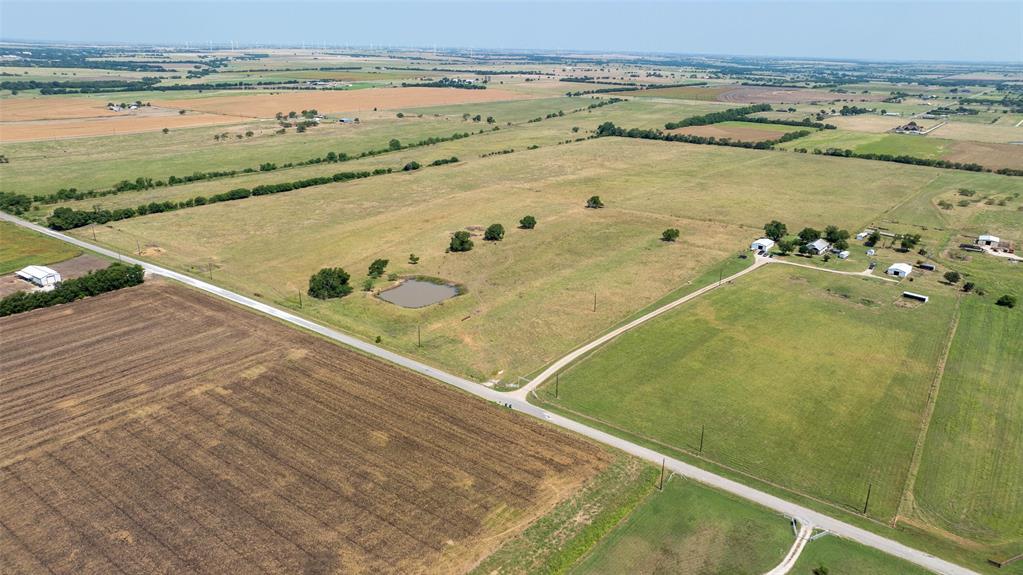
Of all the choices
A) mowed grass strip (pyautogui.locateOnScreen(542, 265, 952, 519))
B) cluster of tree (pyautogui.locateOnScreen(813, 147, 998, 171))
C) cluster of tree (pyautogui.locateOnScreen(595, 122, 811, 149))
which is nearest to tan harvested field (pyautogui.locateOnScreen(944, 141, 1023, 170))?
cluster of tree (pyautogui.locateOnScreen(813, 147, 998, 171))

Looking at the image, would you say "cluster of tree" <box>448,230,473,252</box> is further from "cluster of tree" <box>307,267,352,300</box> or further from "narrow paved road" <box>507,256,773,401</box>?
"narrow paved road" <box>507,256,773,401</box>

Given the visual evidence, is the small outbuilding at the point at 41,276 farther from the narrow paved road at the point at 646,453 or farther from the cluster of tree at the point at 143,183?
the cluster of tree at the point at 143,183

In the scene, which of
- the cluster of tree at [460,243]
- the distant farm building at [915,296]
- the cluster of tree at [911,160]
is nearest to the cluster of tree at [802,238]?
the distant farm building at [915,296]

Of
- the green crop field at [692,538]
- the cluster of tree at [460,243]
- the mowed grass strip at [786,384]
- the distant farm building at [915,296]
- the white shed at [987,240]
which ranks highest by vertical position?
the cluster of tree at [460,243]

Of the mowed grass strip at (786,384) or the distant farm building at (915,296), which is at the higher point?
the distant farm building at (915,296)

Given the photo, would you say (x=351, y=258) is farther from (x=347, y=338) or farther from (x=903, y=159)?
(x=903, y=159)
